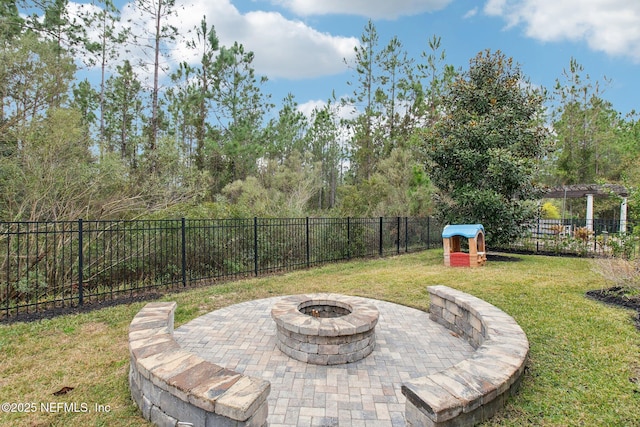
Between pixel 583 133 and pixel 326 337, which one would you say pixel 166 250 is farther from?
pixel 583 133

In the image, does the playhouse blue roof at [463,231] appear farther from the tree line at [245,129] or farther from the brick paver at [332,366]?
the brick paver at [332,366]

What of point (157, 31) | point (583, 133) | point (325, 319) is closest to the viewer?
point (325, 319)

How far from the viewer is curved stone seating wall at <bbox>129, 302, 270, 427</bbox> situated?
5.83 ft

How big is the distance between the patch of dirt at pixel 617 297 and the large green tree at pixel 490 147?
3754 millimetres

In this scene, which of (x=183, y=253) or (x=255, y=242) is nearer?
(x=183, y=253)

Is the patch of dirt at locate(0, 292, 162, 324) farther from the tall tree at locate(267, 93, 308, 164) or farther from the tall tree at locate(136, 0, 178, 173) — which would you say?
the tall tree at locate(267, 93, 308, 164)

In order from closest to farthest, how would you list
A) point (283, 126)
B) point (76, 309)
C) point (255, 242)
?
point (76, 309), point (255, 242), point (283, 126)

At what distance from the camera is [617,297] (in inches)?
182

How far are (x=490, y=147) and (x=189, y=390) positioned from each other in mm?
9201


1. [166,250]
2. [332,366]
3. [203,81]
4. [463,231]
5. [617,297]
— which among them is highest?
[203,81]

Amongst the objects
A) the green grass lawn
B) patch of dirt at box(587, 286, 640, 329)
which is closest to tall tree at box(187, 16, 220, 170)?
the green grass lawn

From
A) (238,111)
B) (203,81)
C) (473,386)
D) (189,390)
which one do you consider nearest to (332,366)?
(473,386)

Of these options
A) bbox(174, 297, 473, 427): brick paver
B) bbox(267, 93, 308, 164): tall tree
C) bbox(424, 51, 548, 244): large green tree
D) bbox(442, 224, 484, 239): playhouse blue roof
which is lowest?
bbox(174, 297, 473, 427): brick paver

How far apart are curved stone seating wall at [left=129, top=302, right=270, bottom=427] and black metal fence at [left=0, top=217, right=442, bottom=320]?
3373mm
